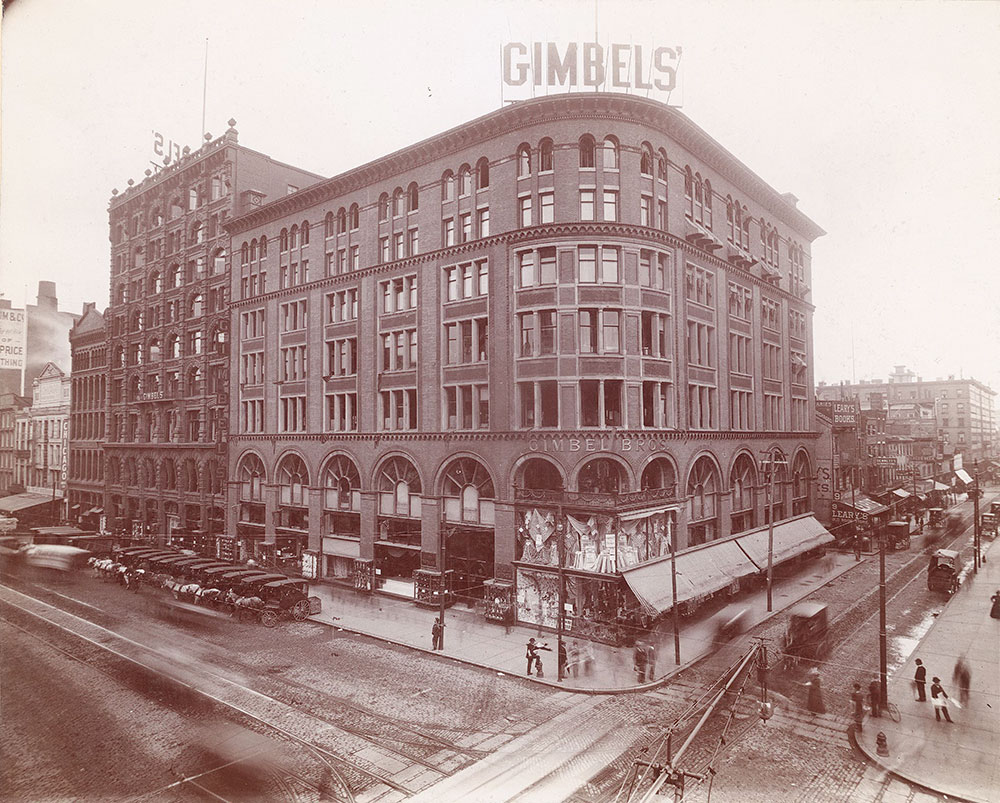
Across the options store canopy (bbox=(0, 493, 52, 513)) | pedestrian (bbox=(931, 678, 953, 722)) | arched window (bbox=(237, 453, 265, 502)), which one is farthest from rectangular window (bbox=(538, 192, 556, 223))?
store canopy (bbox=(0, 493, 52, 513))

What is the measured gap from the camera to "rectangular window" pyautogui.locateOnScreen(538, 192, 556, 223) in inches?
1225

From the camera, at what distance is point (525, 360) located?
102 ft

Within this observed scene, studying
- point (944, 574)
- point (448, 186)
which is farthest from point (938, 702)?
Answer: point (448, 186)

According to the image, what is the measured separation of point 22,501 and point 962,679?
56.4 m

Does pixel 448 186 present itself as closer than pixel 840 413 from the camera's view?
Yes

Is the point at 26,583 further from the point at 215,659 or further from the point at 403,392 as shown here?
the point at 403,392

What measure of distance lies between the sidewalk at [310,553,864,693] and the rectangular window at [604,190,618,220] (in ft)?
62.7

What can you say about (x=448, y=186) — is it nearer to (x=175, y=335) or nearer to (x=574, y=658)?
(x=574, y=658)

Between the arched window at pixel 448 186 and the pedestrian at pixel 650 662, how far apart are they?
2465cm

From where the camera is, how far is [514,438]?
102ft

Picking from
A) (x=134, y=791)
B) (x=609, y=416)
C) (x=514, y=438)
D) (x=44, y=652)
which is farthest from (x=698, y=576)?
(x=44, y=652)

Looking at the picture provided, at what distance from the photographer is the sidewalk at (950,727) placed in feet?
51.0

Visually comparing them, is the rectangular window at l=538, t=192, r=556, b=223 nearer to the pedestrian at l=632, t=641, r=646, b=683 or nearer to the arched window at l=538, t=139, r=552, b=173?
the arched window at l=538, t=139, r=552, b=173

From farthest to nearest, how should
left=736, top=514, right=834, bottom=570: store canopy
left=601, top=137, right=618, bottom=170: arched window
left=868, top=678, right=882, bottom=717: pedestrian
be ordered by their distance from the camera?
left=736, top=514, right=834, bottom=570: store canopy
left=601, top=137, right=618, bottom=170: arched window
left=868, top=678, right=882, bottom=717: pedestrian
